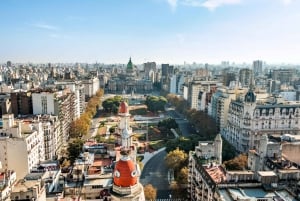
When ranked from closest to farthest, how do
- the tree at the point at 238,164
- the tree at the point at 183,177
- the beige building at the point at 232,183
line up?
1. the beige building at the point at 232,183
2. the tree at the point at 238,164
3. the tree at the point at 183,177

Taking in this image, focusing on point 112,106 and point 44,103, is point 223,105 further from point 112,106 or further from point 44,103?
point 112,106

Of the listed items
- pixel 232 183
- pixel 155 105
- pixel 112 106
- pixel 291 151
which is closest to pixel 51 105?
pixel 232 183

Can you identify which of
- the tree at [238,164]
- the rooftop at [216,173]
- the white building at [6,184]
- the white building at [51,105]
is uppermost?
the white building at [51,105]

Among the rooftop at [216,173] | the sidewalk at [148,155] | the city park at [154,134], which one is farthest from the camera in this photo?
the sidewalk at [148,155]

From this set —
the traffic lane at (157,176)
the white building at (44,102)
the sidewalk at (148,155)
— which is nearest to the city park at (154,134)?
the sidewalk at (148,155)

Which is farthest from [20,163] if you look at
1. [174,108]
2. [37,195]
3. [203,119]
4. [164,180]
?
[174,108]

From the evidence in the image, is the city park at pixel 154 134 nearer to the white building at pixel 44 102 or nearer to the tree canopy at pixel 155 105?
the tree canopy at pixel 155 105

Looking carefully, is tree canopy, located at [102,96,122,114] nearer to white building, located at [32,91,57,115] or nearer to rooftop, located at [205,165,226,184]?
white building, located at [32,91,57,115]

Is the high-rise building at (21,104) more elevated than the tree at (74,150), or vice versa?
the high-rise building at (21,104)

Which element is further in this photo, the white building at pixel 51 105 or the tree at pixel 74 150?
the white building at pixel 51 105

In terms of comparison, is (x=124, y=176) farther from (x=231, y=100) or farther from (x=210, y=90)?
(x=210, y=90)
